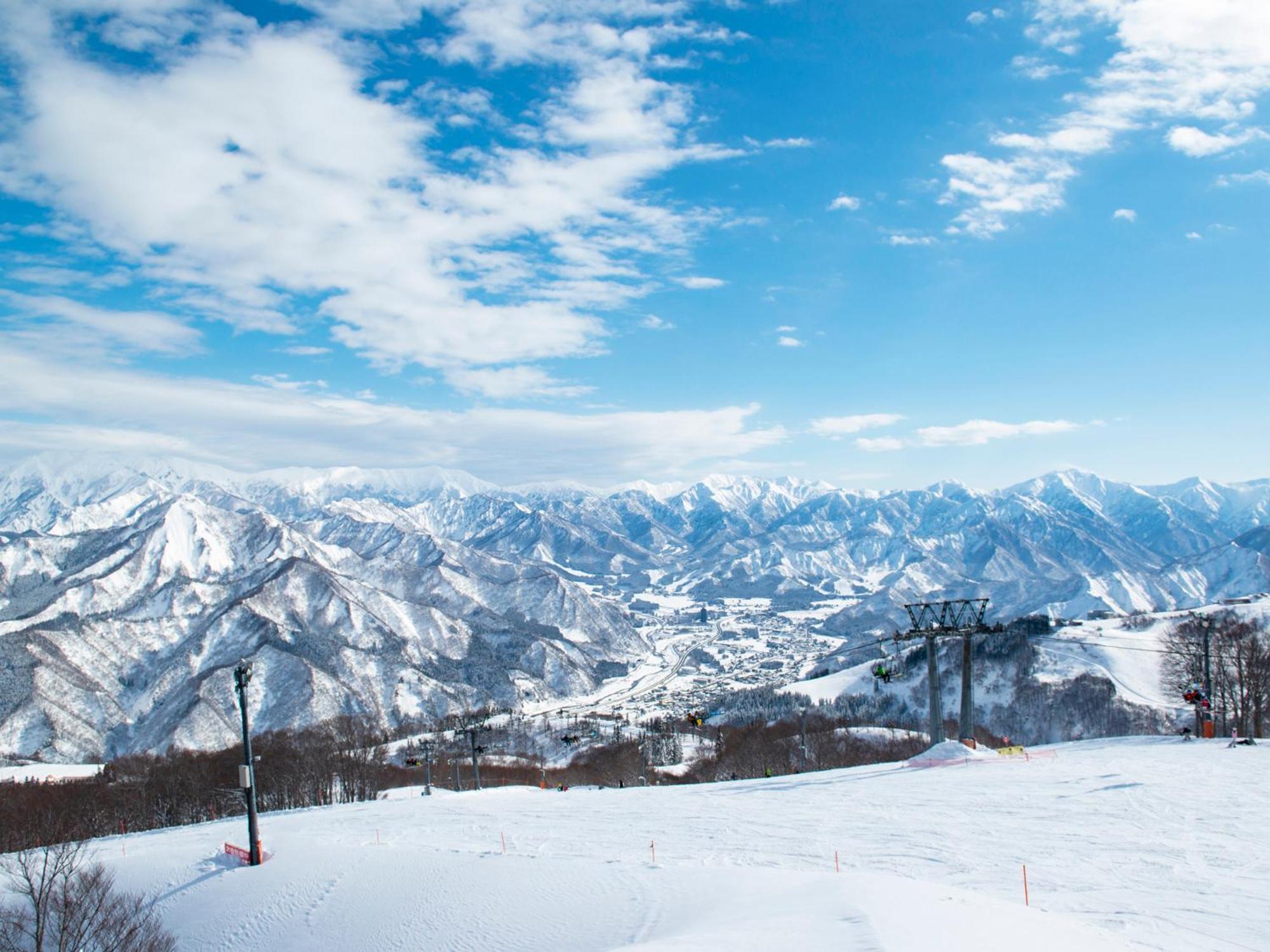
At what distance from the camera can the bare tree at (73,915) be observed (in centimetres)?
2062

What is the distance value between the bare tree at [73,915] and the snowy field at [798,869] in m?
1.33

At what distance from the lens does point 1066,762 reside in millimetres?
35906

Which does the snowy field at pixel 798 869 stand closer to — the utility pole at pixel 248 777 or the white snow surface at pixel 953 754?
the utility pole at pixel 248 777

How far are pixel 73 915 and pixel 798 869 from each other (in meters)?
20.2

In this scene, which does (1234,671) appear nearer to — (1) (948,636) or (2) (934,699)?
(2) (934,699)

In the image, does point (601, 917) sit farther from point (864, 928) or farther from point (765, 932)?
point (864, 928)

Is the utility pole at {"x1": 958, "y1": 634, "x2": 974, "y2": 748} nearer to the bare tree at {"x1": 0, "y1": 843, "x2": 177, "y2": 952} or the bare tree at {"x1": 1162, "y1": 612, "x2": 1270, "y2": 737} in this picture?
the bare tree at {"x1": 1162, "y1": 612, "x2": 1270, "y2": 737}

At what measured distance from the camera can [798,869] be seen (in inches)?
800

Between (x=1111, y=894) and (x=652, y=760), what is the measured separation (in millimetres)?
115852

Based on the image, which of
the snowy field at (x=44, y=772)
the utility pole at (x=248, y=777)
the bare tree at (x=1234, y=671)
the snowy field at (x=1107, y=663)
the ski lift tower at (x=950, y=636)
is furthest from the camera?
the snowy field at (x=1107, y=663)

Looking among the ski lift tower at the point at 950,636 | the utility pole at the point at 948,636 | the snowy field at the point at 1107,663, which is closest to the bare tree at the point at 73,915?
the ski lift tower at the point at 950,636

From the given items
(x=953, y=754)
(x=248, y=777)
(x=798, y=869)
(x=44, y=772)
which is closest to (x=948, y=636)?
(x=953, y=754)

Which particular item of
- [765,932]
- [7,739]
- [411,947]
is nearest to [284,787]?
[411,947]

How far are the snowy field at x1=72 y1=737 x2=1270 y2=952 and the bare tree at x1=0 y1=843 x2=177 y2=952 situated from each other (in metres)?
1.33
